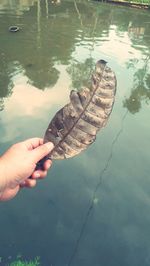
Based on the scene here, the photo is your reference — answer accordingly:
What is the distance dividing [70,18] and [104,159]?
51.0 feet

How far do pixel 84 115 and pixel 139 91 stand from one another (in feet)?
35.8

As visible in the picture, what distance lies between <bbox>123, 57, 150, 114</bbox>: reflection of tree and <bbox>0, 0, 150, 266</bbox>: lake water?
51 millimetres

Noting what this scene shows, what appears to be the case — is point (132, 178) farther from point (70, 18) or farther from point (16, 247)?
point (70, 18)

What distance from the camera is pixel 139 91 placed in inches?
520

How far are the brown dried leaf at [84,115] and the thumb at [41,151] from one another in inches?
1.5

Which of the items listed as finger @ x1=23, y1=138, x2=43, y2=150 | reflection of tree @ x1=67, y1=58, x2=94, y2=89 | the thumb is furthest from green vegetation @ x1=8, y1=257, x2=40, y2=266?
reflection of tree @ x1=67, y1=58, x2=94, y2=89

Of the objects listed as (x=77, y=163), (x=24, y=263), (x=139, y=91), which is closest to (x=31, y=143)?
(x=24, y=263)

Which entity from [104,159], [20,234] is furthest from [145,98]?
[20,234]

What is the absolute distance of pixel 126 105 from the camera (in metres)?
11.9

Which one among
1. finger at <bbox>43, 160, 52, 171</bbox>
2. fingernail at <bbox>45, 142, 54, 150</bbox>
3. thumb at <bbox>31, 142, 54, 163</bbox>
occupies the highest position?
fingernail at <bbox>45, 142, 54, 150</bbox>

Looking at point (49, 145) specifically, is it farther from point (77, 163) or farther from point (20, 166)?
point (77, 163)

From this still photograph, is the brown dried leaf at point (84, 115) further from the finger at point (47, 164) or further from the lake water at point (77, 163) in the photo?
the lake water at point (77, 163)

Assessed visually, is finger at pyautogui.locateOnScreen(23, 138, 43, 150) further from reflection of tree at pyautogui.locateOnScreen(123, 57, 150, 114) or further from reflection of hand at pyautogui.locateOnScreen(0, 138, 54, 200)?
reflection of tree at pyautogui.locateOnScreen(123, 57, 150, 114)

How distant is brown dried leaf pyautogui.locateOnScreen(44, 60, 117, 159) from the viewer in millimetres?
2543
